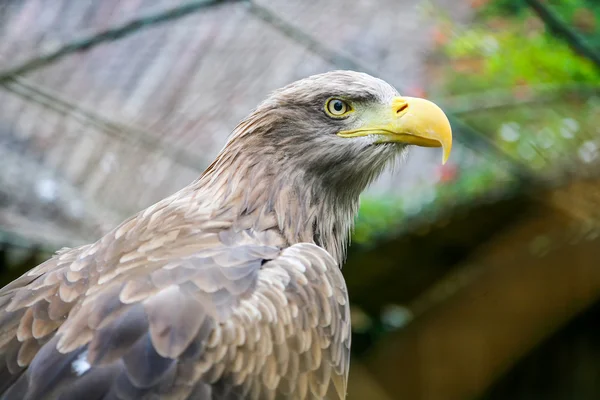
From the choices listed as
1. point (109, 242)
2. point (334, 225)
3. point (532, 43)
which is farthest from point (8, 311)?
point (532, 43)

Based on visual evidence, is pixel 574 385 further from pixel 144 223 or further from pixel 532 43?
pixel 144 223

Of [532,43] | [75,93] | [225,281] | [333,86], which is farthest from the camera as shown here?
[532,43]

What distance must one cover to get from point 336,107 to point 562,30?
1.52 m

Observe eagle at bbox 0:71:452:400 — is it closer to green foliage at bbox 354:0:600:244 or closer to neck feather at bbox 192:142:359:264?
neck feather at bbox 192:142:359:264

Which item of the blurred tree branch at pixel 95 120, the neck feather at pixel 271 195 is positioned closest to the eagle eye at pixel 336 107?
the neck feather at pixel 271 195

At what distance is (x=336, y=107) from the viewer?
2863 mm

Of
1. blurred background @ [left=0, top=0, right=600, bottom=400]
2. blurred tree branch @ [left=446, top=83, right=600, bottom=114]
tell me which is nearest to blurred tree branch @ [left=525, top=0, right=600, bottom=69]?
blurred background @ [left=0, top=0, right=600, bottom=400]

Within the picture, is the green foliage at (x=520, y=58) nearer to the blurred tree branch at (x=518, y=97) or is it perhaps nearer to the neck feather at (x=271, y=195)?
the blurred tree branch at (x=518, y=97)

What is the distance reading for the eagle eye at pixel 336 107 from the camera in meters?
2.85

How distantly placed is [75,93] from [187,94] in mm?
597

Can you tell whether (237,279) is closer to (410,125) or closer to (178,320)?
(178,320)

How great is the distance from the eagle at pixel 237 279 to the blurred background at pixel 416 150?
90 centimetres

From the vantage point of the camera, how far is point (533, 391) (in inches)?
276

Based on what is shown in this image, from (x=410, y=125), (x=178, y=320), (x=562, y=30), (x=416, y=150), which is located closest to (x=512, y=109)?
(x=416, y=150)
